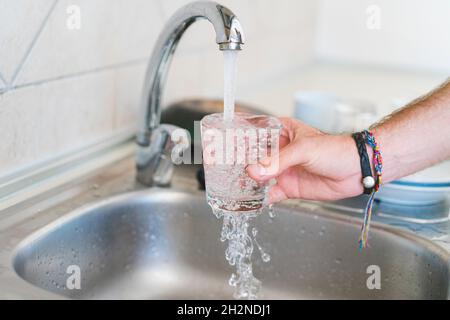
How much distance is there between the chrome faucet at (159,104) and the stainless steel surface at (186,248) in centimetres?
3

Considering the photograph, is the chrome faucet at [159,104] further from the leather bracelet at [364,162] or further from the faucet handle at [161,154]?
the leather bracelet at [364,162]

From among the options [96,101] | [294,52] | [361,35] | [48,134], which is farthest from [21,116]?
[361,35]

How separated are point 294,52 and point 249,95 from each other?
0.38 meters

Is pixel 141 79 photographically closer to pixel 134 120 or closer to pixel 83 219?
pixel 134 120

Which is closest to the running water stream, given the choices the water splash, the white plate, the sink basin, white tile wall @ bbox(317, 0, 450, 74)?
the water splash

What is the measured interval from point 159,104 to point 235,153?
29cm

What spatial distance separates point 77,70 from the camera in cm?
95

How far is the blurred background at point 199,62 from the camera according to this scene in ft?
2.81

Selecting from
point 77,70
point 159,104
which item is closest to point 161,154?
point 159,104

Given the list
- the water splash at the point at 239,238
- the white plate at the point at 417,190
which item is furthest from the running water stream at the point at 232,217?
the white plate at the point at 417,190

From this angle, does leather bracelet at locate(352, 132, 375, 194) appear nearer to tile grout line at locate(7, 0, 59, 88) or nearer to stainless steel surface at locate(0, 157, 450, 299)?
stainless steel surface at locate(0, 157, 450, 299)

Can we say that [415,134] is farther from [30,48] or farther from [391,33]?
[391,33]

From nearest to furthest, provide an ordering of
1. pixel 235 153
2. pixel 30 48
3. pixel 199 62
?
1. pixel 235 153
2. pixel 30 48
3. pixel 199 62

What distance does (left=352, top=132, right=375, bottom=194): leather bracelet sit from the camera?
78cm
